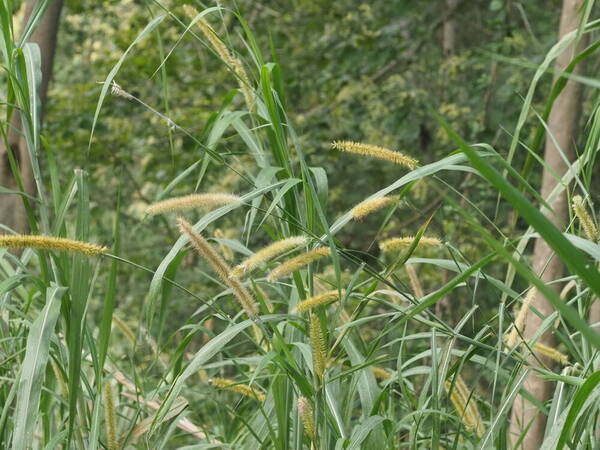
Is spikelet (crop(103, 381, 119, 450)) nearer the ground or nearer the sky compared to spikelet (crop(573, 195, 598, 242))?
nearer the ground

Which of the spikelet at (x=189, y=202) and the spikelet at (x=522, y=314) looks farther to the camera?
the spikelet at (x=522, y=314)

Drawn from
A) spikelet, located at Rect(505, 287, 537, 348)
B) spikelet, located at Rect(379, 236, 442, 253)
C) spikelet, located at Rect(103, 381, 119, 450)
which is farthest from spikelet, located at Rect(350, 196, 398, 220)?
spikelet, located at Rect(103, 381, 119, 450)

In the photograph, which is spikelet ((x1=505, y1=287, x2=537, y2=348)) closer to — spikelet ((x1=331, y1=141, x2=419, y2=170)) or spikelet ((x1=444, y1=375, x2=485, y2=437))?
spikelet ((x1=444, y1=375, x2=485, y2=437))

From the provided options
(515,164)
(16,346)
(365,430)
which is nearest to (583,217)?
(365,430)

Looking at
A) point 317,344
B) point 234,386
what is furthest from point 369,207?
point 234,386

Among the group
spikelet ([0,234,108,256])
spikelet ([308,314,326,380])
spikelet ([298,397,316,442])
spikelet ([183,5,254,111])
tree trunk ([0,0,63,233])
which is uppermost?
spikelet ([183,5,254,111])

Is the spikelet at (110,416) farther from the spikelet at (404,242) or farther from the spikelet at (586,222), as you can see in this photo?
the spikelet at (586,222)

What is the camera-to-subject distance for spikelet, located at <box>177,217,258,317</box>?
1.29 m

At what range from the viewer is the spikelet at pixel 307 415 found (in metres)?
1.36

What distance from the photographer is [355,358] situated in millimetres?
1628

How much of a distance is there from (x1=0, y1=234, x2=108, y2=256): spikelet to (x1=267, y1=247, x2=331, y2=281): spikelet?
0.79ft

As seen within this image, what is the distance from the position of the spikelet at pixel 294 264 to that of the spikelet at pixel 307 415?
0.19 metres

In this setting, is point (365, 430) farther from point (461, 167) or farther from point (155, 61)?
point (155, 61)

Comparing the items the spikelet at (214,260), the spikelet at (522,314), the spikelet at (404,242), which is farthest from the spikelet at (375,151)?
the spikelet at (522,314)
